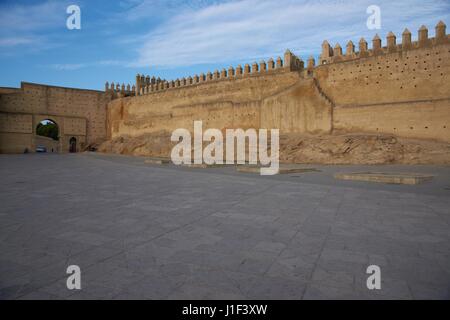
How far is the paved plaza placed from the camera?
6.86 feet

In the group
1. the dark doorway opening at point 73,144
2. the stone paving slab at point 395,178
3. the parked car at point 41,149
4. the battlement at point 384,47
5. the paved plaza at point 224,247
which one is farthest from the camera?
the parked car at point 41,149

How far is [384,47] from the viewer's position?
53.4 ft

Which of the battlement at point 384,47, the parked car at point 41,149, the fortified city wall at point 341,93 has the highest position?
the battlement at point 384,47

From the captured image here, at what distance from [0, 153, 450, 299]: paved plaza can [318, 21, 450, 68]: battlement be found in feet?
40.5

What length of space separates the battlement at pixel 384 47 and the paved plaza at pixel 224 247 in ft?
40.5

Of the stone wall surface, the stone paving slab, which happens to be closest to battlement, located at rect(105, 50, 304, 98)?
the stone wall surface

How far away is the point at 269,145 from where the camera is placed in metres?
18.6

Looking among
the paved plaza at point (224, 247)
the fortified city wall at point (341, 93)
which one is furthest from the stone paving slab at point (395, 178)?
the fortified city wall at point (341, 93)

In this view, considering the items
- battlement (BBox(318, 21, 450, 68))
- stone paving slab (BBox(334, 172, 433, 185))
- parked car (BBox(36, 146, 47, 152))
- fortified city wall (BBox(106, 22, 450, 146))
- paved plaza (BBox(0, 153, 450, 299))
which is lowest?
paved plaza (BBox(0, 153, 450, 299))

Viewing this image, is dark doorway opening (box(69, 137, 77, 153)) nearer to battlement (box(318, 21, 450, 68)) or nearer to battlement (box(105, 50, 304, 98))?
battlement (box(105, 50, 304, 98))

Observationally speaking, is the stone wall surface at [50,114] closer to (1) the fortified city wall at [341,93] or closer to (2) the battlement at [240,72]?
(2) the battlement at [240,72]

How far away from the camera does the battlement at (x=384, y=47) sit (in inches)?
563

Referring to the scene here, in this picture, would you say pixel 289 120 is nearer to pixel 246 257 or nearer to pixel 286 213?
pixel 286 213
